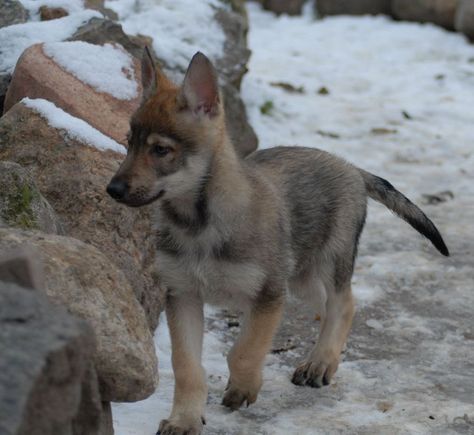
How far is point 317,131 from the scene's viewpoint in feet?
32.2

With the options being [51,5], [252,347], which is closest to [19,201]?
[252,347]

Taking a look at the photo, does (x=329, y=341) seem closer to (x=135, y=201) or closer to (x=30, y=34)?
(x=135, y=201)

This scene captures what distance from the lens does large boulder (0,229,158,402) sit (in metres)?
3.55

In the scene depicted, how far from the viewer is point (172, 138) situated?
13.5 feet

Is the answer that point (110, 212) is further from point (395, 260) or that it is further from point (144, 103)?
point (395, 260)

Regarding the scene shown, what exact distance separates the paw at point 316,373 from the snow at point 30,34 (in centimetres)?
286

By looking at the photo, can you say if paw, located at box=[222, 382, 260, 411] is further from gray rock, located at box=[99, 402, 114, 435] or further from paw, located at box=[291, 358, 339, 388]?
gray rock, located at box=[99, 402, 114, 435]

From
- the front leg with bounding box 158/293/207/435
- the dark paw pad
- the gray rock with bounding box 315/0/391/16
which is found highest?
the front leg with bounding box 158/293/207/435

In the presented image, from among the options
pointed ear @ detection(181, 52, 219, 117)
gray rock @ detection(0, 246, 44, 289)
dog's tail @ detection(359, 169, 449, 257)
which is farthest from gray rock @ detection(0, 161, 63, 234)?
dog's tail @ detection(359, 169, 449, 257)

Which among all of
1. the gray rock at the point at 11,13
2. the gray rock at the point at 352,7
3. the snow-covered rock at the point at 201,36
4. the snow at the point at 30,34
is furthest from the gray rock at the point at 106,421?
the gray rock at the point at 352,7

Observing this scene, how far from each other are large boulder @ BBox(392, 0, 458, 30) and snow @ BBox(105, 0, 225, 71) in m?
4.96

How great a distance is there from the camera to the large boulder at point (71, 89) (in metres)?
5.73

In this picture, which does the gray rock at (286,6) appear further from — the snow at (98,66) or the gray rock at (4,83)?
the gray rock at (4,83)

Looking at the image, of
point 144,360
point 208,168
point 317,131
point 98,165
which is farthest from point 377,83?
point 144,360
